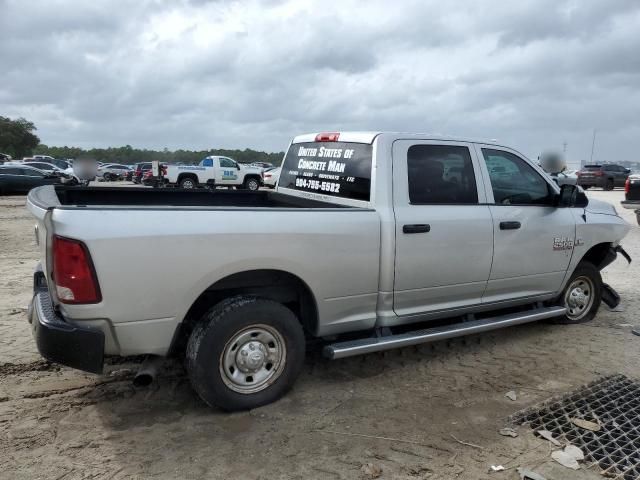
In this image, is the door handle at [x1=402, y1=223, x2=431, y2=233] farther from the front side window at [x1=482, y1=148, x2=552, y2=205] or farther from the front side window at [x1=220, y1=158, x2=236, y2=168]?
the front side window at [x1=220, y1=158, x2=236, y2=168]

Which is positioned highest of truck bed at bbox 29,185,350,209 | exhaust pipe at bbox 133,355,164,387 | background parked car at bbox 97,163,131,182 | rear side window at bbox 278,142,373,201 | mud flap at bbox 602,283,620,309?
rear side window at bbox 278,142,373,201

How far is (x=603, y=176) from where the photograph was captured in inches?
1126

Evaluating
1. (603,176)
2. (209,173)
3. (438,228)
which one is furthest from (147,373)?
(603,176)

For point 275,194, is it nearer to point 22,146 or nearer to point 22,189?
point 22,189

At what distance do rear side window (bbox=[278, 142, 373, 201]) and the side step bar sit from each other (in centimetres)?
108

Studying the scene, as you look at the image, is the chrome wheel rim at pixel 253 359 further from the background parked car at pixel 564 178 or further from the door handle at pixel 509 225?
the background parked car at pixel 564 178

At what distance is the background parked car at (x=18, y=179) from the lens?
22.0 metres

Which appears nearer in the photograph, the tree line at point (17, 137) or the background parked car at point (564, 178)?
the background parked car at point (564, 178)

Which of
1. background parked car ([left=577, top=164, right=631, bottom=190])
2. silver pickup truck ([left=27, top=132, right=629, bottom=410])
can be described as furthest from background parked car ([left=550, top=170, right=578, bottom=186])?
silver pickup truck ([left=27, top=132, right=629, bottom=410])

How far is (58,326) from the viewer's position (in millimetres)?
2838

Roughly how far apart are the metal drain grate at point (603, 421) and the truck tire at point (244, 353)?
1.58m

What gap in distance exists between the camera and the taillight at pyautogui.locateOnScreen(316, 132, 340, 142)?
14.4 feet

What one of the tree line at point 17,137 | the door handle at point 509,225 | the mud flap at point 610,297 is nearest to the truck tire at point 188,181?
the mud flap at point 610,297

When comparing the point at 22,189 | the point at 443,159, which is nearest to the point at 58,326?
the point at 443,159
